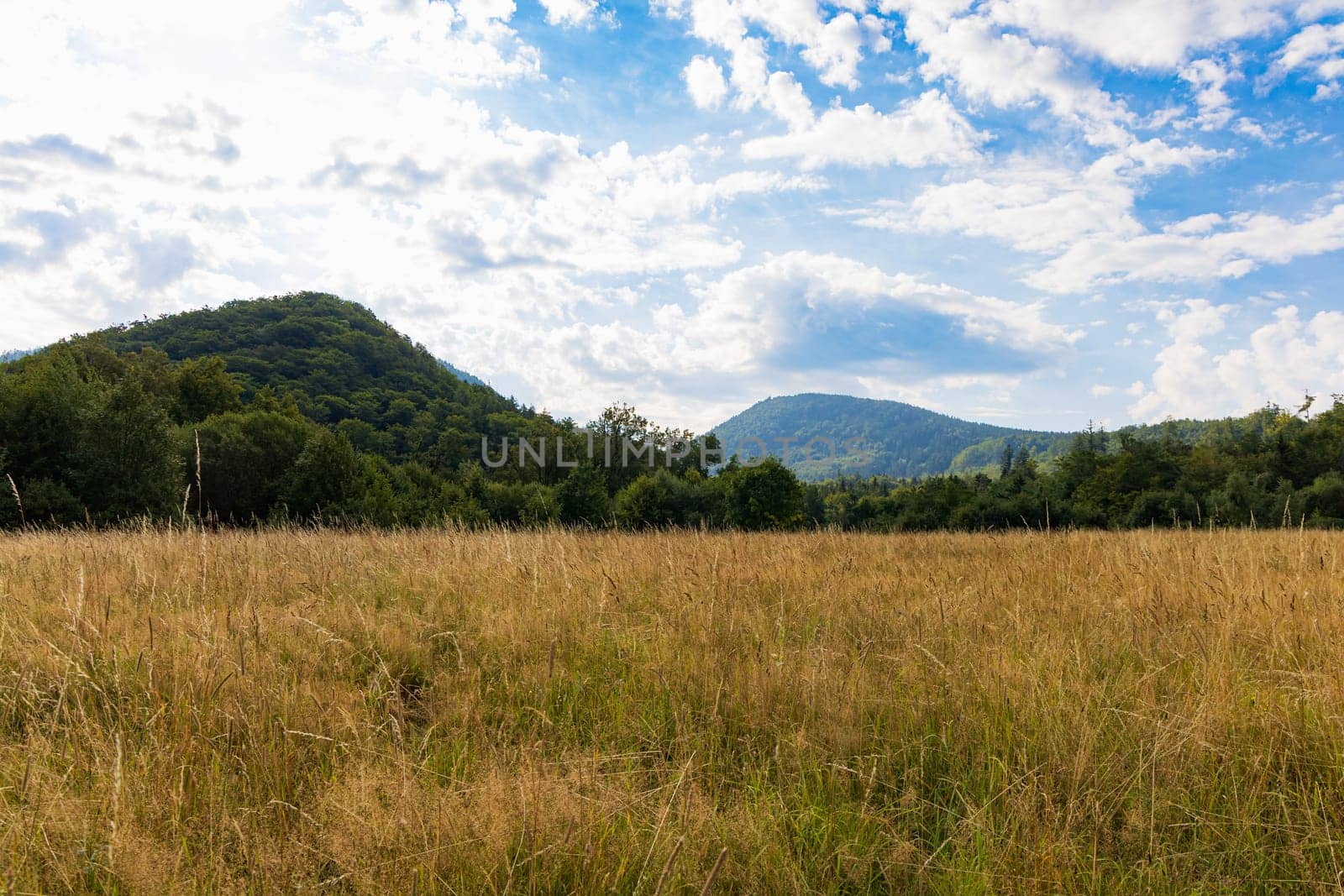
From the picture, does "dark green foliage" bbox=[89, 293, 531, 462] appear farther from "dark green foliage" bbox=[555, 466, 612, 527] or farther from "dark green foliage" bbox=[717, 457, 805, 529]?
"dark green foliage" bbox=[717, 457, 805, 529]

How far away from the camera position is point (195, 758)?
245cm

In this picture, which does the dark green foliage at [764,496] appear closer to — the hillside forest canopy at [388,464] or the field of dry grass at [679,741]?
the hillside forest canopy at [388,464]

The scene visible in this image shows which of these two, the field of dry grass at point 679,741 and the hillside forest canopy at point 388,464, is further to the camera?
the hillside forest canopy at point 388,464

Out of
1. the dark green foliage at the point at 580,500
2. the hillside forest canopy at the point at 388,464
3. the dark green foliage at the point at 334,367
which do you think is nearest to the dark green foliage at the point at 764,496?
the hillside forest canopy at the point at 388,464

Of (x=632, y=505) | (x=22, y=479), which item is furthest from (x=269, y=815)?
(x=632, y=505)

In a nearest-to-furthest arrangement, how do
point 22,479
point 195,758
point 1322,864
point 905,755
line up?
point 1322,864 < point 195,758 < point 905,755 < point 22,479

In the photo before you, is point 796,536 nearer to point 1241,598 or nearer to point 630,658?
point 1241,598

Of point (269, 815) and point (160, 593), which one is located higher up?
point (160, 593)

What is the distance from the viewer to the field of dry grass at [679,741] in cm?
193

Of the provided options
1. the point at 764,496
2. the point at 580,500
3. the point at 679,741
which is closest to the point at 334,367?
the point at 580,500

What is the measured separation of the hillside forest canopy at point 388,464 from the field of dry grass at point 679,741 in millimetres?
1387

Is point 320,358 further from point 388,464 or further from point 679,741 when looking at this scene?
point 679,741

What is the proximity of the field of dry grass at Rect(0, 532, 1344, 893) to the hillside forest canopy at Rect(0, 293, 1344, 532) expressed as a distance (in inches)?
54.6

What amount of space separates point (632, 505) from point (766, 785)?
5117cm
